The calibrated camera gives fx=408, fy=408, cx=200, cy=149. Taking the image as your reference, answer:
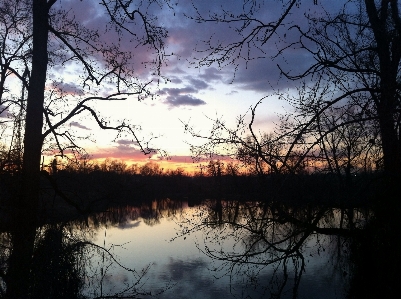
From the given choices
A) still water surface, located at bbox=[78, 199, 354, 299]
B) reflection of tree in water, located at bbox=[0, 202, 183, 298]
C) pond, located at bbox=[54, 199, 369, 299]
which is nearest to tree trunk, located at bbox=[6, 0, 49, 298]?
reflection of tree in water, located at bbox=[0, 202, 183, 298]

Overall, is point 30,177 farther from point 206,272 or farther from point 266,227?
point 206,272

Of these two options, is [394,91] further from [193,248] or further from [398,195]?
[193,248]

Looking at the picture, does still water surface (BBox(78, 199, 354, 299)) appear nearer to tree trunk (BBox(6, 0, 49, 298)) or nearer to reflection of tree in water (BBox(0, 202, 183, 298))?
reflection of tree in water (BBox(0, 202, 183, 298))

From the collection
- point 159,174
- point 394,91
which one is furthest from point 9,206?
point 159,174

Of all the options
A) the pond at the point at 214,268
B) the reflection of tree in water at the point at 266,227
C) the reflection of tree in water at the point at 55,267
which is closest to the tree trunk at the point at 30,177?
the reflection of tree in water at the point at 55,267

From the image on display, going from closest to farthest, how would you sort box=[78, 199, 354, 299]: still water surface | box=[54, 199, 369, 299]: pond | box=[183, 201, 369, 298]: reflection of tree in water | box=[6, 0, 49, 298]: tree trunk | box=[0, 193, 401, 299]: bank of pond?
box=[183, 201, 369, 298]: reflection of tree in water < box=[0, 193, 401, 299]: bank of pond < box=[6, 0, 49, 298]: tree trunk < box=[54, 199, 369, 299]: pond < box=[78, 199, 354, 299]: still water surface

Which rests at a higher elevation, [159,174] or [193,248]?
[159,174]

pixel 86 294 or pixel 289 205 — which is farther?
pixel 86 294

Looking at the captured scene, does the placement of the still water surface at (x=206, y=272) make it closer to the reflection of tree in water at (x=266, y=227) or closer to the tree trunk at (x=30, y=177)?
the reflection of tree in water at (x=266, y=227)

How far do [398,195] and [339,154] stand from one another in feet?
7.17

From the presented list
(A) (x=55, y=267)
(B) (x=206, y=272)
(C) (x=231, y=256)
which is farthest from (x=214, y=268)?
(C) (x=231, y=256)

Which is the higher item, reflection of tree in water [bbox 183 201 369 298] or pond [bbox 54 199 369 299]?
Result: reflection of tree in water [bbox 183 201 369 298]

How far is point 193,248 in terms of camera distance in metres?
15.6

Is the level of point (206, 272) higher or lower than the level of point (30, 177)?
lower
